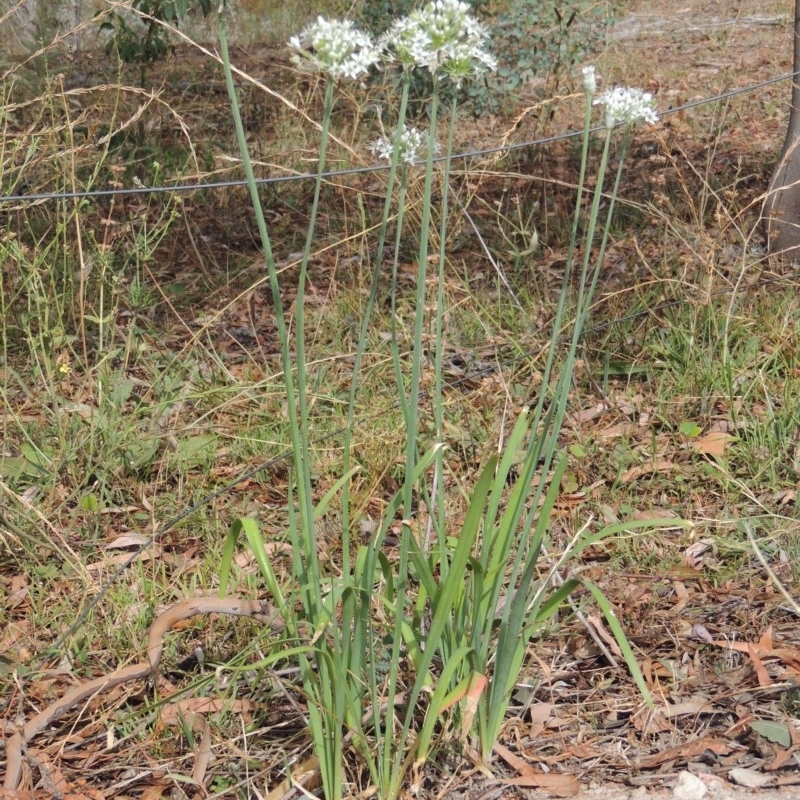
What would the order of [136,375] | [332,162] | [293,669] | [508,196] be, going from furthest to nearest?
[332,162] < [508,196] < [136,375] < [293,669]

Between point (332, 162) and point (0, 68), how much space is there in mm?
1932

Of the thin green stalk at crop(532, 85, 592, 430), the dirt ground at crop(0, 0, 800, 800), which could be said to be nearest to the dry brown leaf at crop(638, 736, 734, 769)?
the dirt ground at crop(0, 0, 800, 800)

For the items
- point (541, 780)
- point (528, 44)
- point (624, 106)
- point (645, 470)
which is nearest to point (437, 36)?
point (624, 106)

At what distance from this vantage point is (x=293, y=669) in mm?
2021

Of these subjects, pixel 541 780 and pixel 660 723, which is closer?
pixel 541 780

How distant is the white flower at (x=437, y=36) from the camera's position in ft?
4.52

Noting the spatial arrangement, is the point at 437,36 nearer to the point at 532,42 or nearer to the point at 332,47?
the point at 332,47

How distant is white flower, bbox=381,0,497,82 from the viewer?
1.38 m

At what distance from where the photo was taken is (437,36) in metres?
1.39

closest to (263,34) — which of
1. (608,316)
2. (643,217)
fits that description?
(643,217)

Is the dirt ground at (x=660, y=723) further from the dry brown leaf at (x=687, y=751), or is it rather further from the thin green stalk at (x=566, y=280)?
the thin green stalk at (x=566, y=280)

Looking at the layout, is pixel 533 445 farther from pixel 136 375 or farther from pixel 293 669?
pixel 136 375

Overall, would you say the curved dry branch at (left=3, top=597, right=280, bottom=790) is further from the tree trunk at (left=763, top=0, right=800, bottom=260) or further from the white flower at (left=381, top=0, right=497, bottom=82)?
the tree trunk at (left=763, top=0, right=800, bottom=260)

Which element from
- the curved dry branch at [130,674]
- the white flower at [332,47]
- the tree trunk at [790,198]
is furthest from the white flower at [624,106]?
the tree trunk at [790,198]
